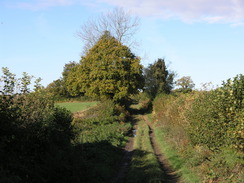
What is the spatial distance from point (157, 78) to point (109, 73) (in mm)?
18547

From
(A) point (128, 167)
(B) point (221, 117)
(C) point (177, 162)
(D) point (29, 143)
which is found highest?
(B) point (221, 117)

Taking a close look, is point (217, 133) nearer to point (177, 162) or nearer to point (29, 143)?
point (177, 162)

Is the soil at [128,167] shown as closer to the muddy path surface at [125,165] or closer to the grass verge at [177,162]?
the muddy path surface at [125,165]

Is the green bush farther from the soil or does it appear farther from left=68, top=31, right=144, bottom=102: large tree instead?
left=68, top=31, right=144, bottom=102: large tree

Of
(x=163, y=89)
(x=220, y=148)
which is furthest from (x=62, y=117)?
(x=163, y=89)

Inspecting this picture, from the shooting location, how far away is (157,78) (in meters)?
52.2

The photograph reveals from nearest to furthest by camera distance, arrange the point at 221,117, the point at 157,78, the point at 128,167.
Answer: the point at 221,117, the point at 128,167, the point at 157,78

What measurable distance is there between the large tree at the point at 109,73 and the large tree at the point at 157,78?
13.1m

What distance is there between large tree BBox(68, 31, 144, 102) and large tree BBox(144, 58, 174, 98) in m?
13.1

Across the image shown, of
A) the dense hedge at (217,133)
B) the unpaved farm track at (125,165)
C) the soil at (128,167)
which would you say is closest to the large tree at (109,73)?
the unpaved farm track at (125,165)

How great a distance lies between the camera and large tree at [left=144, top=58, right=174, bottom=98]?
170 feet

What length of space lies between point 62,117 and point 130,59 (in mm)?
27603

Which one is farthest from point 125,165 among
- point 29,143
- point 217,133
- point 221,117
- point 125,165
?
point 29,143

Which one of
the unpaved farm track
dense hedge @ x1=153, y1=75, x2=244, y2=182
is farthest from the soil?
dense hedge @ x1=153, y1=75, x2=244, y2=182
